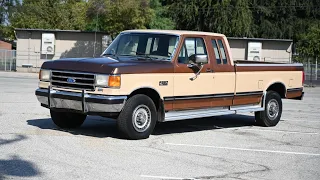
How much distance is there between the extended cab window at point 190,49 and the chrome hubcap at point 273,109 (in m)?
2.53

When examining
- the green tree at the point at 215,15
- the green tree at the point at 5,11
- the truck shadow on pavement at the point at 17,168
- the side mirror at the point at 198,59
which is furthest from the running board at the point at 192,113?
the green tree at the point at 5,11

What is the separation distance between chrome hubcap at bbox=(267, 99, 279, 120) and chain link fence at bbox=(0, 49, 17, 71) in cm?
3262

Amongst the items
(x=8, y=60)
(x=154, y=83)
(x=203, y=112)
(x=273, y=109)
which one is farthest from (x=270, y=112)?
(x=8, y=60)

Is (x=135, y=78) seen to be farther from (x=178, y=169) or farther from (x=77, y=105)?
(x=178, y=169)

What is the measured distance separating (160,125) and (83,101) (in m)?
3.18

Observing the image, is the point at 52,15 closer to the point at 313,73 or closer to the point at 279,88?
the point at 313,73

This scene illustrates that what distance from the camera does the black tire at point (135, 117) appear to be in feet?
33.3

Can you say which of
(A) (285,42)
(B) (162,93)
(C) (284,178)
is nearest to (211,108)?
(B) (162,93)

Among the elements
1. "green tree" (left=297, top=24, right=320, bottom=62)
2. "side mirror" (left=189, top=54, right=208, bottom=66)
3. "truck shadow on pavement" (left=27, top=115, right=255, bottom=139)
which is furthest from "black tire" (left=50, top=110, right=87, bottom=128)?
"green tree" (left=297, top=24, right=320, bottom=62)

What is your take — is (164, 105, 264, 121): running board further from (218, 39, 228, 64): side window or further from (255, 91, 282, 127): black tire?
(218, 39, 228, 64): side window

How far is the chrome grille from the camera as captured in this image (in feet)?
33.4

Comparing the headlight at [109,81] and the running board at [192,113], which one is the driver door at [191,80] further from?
the headlight at [109,81]

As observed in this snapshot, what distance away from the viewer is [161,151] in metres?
9.48

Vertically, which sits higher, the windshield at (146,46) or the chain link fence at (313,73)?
the windshield at (146,46)
